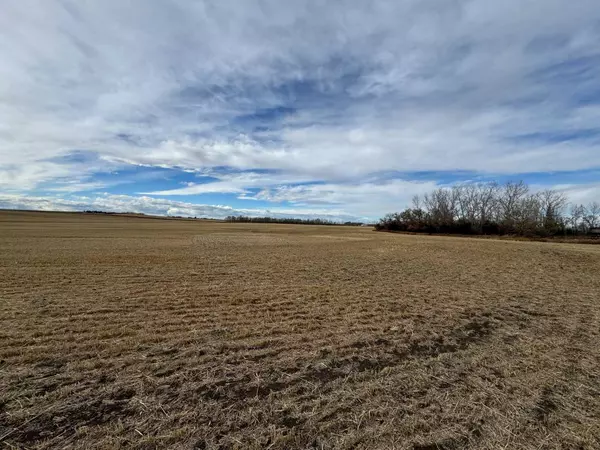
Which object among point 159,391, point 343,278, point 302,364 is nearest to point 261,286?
point 343,278

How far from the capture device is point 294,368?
5.22 m

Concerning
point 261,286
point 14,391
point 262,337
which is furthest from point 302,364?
point 261,286

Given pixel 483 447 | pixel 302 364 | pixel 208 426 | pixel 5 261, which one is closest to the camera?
pixel 483 447

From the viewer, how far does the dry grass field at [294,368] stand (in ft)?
11.9

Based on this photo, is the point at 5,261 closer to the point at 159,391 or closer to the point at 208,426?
the point at 159,391

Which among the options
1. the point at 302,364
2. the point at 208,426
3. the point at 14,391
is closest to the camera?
the point at 208,426

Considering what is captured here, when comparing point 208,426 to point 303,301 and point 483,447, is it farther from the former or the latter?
point 303,301

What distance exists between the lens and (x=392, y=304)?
965cm

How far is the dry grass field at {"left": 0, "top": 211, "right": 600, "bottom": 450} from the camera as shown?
364cm

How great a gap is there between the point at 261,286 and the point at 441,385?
786 cm

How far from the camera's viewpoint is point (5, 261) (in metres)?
16.9

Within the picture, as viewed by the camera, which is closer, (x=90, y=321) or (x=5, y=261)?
(x=90, y=321)

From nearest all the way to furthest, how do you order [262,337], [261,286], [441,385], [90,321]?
1. [441,385]
2. [262,337]
3. [90,321]
4. [261,286]

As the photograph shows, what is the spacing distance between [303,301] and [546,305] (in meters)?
7.58
